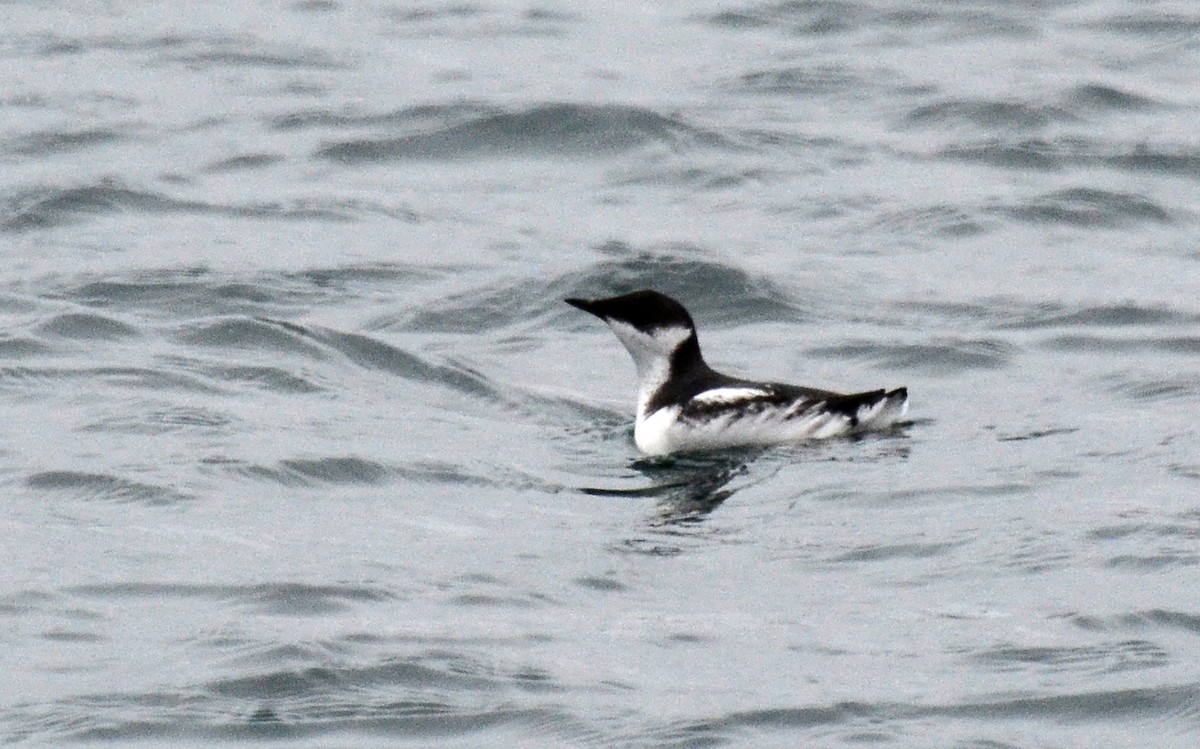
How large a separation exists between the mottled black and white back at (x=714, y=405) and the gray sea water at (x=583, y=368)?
0.17 meters

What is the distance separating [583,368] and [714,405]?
2182mm

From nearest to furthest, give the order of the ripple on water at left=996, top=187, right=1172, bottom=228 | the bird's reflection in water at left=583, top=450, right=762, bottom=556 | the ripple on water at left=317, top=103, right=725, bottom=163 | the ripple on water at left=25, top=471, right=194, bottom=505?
the bird's reflection in water at left=583, top=450, right=762, bottom=556 < the ripple on water at left=25, top=471, right=194, bottom=505 < the ripple on water at left=996, top=187, right=1172, bottom=228 < the ripple on water at left=317, top=103, right=725, bottom=163

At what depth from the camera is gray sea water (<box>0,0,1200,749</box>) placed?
838cm

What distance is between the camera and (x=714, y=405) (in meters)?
12.6

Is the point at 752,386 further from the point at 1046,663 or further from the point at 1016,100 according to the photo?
the point at 1016,100

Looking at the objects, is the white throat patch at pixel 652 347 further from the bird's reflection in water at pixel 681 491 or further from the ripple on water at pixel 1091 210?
the ripple on water at pixel 1091 210

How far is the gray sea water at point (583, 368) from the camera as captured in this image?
8383 mm

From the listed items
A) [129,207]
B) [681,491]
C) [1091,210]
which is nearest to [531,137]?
[129,207]

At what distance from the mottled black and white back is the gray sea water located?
0.17 meters

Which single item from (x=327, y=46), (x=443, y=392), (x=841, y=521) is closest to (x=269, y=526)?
(x=841, y=521)

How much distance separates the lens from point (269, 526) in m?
10.5

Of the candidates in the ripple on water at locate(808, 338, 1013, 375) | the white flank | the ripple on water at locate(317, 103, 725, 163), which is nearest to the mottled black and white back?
the white flank

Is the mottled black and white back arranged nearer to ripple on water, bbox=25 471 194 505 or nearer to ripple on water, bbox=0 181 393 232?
ripple on water, bbox=25 471 194 505

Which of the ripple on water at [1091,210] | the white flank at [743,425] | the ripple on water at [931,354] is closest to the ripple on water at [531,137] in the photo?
the ripple on water at [1091,210]
